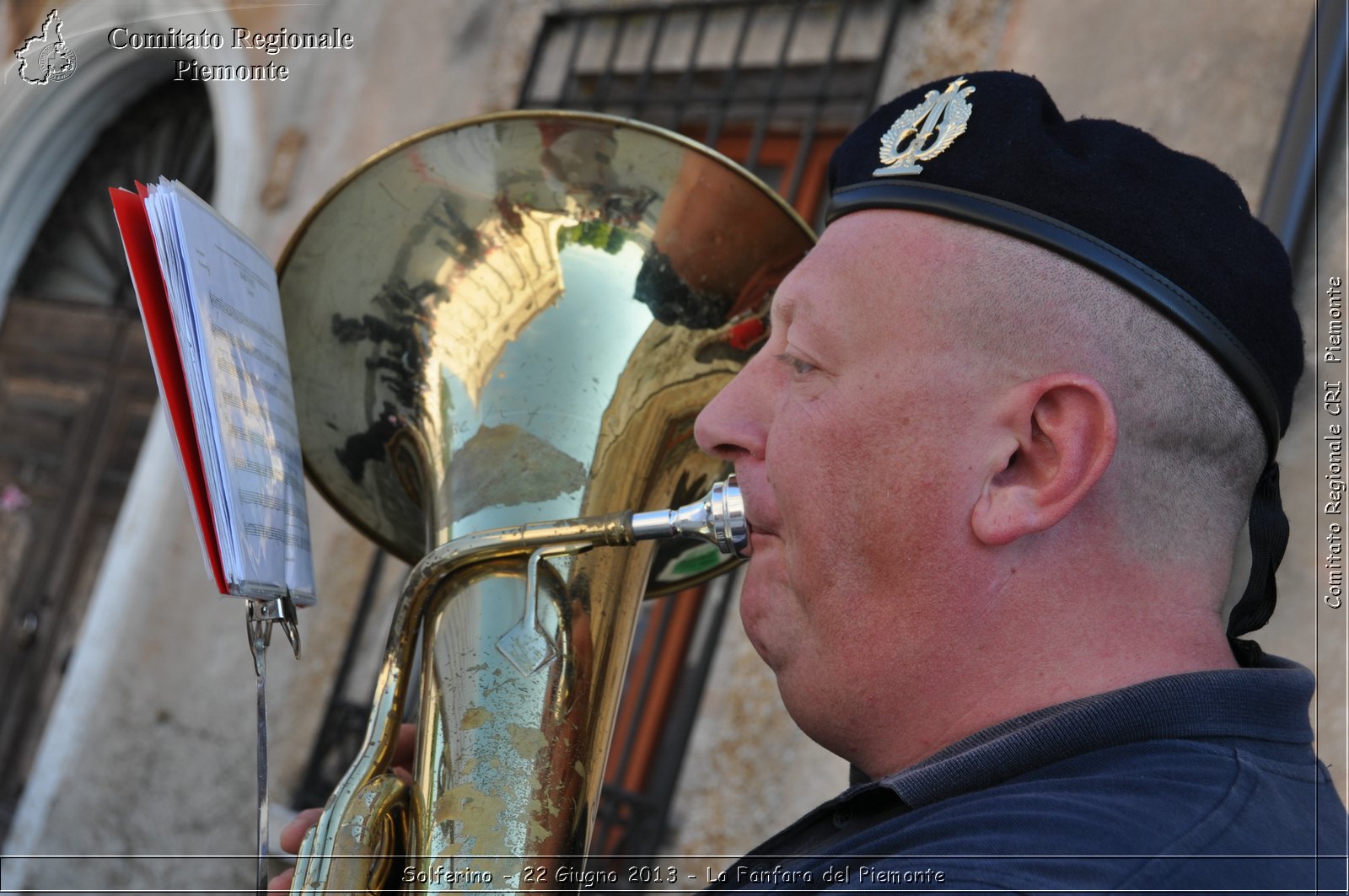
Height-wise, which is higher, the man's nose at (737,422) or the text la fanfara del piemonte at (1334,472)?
the text la fanfara del piemonte at (1334,472)

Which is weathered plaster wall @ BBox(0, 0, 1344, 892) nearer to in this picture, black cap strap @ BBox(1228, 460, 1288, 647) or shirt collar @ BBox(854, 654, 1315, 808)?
black cap strap @ BBox(1228, 460, 1288, 647)

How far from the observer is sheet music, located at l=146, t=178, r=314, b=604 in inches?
45.8

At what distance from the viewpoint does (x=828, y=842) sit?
108cm

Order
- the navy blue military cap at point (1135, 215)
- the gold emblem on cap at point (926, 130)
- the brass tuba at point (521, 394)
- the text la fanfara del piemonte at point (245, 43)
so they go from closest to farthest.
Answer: the navy blue military cap at point (1135, 215)
the gold emblem on cap at point (926, 130)
the brass tuba at point (521, 394)
the text la fanfara del piemonte at point (245, 43)

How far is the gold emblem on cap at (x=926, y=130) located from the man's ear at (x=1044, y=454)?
25 cm

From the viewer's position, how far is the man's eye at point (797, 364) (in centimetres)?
119

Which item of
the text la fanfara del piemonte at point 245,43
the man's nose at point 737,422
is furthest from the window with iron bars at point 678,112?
the man's nose at point 737,422

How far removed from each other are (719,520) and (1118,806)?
1.53 feet

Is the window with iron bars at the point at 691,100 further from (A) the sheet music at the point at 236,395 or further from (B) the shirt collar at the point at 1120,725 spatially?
(B) the shirt collar at the point at 1120,725

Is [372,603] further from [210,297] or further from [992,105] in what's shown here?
[992,105]

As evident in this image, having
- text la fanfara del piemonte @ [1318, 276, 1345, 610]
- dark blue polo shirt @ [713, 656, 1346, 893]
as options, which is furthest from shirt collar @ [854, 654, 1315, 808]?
text la fanfara del piemonte @ [1318, 276, 1345, 610]

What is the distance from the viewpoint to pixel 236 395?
122cm

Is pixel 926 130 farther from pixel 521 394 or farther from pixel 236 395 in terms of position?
pixel 236 395

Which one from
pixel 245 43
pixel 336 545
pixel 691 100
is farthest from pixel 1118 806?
pixel 245 43
